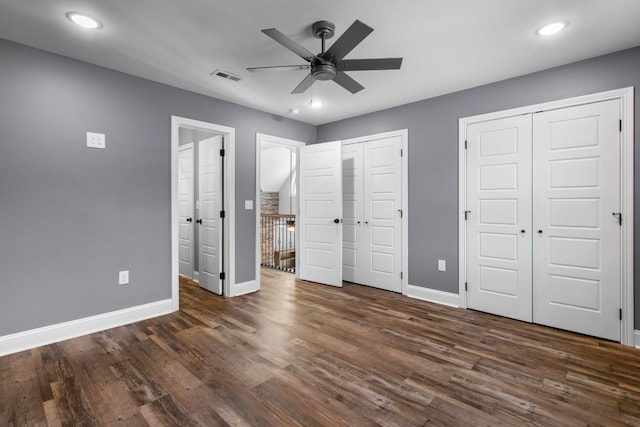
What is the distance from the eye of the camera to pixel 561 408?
185 cm

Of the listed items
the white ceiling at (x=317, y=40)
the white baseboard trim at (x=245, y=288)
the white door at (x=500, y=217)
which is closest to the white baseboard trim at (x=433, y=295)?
the white door at (x=500, y=217)

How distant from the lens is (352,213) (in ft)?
15.6

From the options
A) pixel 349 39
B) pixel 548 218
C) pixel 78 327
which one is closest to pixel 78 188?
pixel 78 327

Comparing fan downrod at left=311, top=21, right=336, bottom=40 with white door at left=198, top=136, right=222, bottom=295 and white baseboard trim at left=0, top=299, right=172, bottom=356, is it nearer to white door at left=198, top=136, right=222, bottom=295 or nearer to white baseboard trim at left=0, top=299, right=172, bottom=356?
white door at left=198, top=136, right=222, bottom=295

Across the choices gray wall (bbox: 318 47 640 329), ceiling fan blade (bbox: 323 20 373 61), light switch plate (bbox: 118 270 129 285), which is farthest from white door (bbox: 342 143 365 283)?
light switch plate (bbox: 118 270 129 285)

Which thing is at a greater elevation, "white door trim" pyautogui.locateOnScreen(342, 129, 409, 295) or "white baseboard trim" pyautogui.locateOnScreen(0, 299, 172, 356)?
"white door trim" pyautogui.locateOnScreen(342, 129, 409, 295)

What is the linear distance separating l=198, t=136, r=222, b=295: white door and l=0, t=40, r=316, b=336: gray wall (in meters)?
0.74

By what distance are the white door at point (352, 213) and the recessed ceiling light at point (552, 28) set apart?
2513mm

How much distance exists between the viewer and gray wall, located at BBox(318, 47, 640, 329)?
3.04 metres

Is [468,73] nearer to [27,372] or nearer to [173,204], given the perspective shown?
[173,204]

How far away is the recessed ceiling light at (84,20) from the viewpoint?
2.21 metres

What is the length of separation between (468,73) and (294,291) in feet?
11.1

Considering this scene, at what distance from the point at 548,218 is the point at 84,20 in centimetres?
437

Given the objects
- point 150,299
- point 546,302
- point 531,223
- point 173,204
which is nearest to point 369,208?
point 531,223
